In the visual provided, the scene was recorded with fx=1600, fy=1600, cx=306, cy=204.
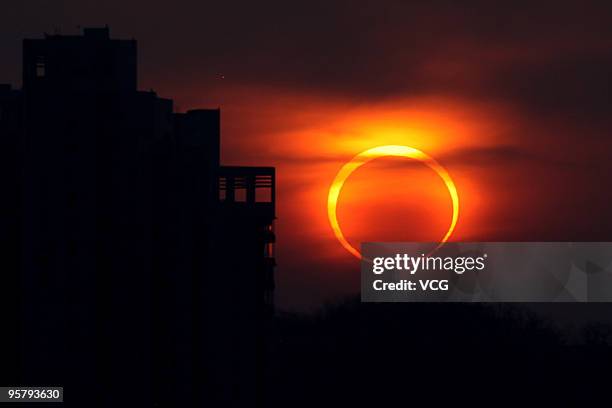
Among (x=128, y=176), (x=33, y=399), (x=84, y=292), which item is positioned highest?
(x=128, y=176)

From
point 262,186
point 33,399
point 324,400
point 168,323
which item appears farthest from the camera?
point 324,400

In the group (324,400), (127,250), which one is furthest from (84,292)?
(324,400)

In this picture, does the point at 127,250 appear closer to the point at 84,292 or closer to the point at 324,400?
the point at 84,292

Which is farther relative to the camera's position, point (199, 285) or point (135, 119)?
point (199, 285)

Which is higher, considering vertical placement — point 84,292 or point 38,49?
point 38,49

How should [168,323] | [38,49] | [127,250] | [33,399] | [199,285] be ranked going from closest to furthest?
1. [33,399]
2. [38,49]
3. [127,250]
4. [168,323]
5. [199,285]

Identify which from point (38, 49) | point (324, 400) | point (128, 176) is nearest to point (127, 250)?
point (128, 176)
